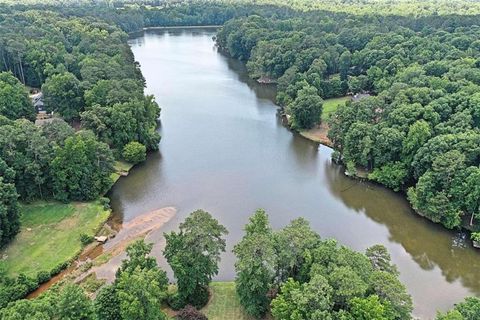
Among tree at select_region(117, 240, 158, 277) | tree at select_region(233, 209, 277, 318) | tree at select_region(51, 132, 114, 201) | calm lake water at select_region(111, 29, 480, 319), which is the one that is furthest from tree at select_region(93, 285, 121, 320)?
Answer: tree at select_region(51, 132, 114, 201)

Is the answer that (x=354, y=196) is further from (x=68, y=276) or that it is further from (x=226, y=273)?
(x=68, y=276)

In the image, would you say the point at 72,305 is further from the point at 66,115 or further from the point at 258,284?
the point at 66,115

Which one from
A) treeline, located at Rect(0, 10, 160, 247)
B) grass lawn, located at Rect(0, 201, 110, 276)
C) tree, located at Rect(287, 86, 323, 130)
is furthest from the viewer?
tree, located at Rect(287, 86, 323, 130)

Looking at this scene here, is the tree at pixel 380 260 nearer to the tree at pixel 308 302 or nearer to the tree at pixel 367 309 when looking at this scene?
the tree at pixel 367 309

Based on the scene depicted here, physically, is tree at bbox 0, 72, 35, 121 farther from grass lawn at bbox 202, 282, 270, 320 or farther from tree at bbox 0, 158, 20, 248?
grass lawn at bbox 202, 282, 270, 320

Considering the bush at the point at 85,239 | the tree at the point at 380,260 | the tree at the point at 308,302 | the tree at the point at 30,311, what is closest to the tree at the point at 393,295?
the tree at the point at 380,260

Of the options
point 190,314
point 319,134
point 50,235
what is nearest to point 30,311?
point 190,314
